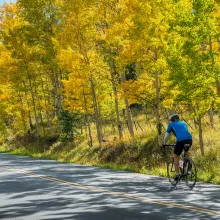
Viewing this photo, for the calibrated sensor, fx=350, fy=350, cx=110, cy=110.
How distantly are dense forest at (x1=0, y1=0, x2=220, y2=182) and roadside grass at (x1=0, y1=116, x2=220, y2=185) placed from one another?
15.6 inches

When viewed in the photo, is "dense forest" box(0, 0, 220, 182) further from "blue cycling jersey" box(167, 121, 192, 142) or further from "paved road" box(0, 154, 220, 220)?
"paved road" box(0, 154, 220, 220)

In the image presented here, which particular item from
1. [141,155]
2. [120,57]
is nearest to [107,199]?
[141,155]

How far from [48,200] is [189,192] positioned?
3.85 m

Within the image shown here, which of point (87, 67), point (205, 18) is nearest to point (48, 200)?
point (205, 18)

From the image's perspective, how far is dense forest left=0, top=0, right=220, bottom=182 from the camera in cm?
1305

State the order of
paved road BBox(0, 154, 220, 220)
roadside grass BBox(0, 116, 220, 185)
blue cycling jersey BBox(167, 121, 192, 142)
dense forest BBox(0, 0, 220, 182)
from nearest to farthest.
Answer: paved road BBox(0, 154, 220, 220), blue cycling jersey BBox(167, 121, 192, 142), dense forest BBox(0, 0, 220, 182), roadside grass BBox(0, 116, 220, 185)

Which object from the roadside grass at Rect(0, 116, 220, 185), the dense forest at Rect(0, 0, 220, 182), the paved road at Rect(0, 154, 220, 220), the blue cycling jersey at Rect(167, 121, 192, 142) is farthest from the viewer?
the roadside grass at Rect(0, 116, 220, 185)

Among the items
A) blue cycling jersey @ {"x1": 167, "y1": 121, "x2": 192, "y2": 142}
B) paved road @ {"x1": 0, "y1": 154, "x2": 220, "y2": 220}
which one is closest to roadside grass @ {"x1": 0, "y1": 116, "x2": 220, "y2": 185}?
paved road @ {"x1": 0, "y1": 154, "x2": 220, "y2": 220}

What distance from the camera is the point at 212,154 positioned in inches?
559

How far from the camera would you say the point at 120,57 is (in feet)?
55.7

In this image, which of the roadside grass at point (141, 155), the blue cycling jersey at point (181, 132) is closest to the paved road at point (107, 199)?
the blue cycling jersey at point (181, 132)

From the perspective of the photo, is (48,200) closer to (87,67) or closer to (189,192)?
(189,192)

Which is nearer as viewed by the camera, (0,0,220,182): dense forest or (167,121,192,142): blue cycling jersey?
(167,121,192,142): blue cycling jersey

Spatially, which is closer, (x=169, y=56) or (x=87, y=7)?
(x=169, y=56)
